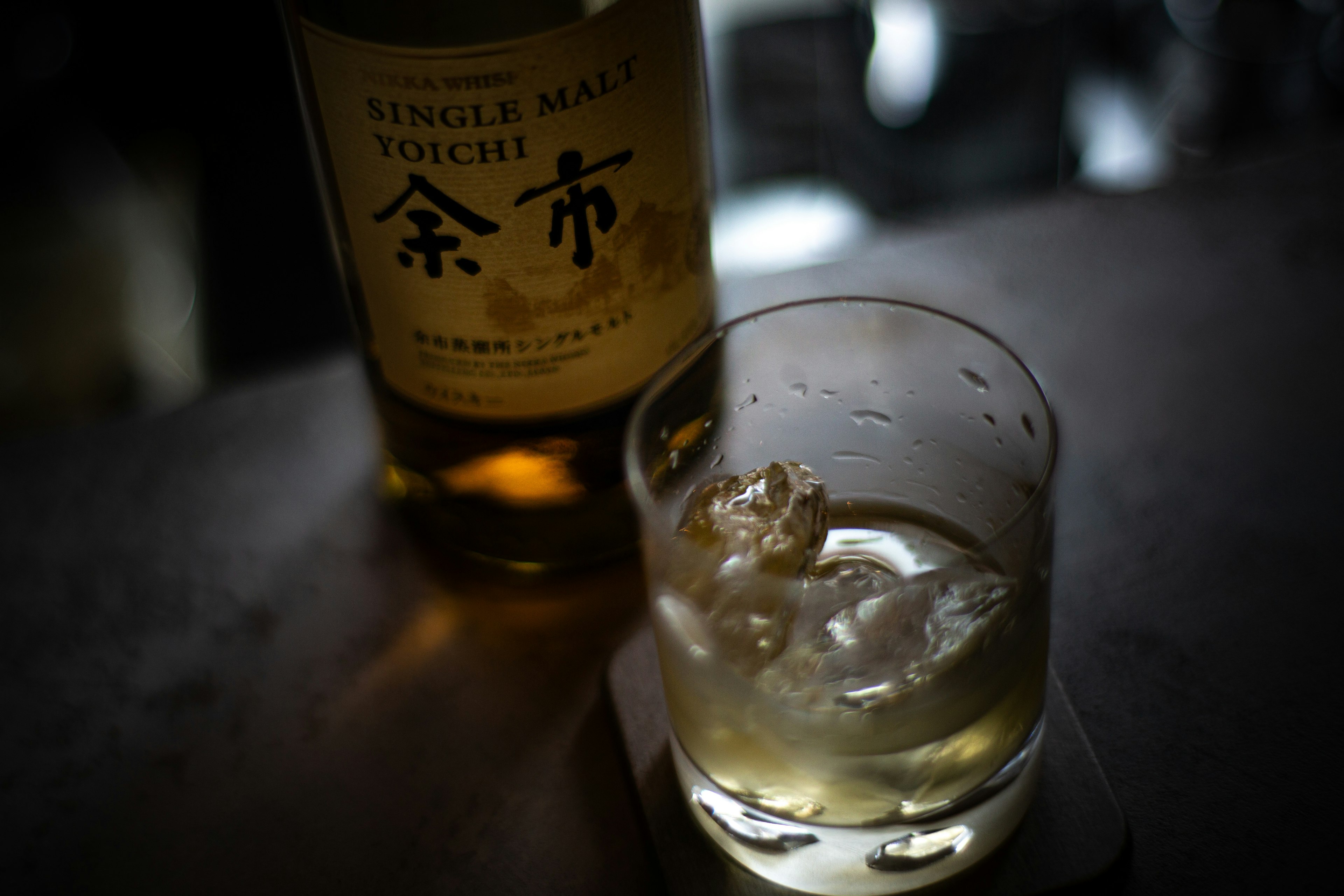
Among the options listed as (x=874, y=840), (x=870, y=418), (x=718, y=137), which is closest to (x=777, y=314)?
(x=870, y=418)

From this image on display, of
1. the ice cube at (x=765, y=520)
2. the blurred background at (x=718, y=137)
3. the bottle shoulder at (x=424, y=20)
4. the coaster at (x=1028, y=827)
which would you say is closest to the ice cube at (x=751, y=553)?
the ice cube at (x=765, y=520)

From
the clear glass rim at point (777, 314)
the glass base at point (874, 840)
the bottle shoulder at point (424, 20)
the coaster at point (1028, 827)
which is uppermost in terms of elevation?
the bottle shoulder at point (424, 20)

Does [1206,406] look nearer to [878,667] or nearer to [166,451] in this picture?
[878,667]

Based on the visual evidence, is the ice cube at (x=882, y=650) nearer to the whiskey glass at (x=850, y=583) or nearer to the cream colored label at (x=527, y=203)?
the whiskey glass at (x=850, y=583)

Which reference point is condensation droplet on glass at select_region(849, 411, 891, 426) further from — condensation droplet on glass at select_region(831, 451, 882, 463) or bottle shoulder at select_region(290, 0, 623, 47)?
bottle shoulder at select_region(290, 0, 623, 47)

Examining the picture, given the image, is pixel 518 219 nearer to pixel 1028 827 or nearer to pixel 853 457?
pixel 853 457

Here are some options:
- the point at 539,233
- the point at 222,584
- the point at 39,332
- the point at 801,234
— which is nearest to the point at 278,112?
the point at 39,332

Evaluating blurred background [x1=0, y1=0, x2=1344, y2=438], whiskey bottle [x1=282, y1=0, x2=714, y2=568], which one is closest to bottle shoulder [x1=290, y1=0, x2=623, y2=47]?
whiskey bottle [x1=282, y1=0, x2=714, y2=568]
